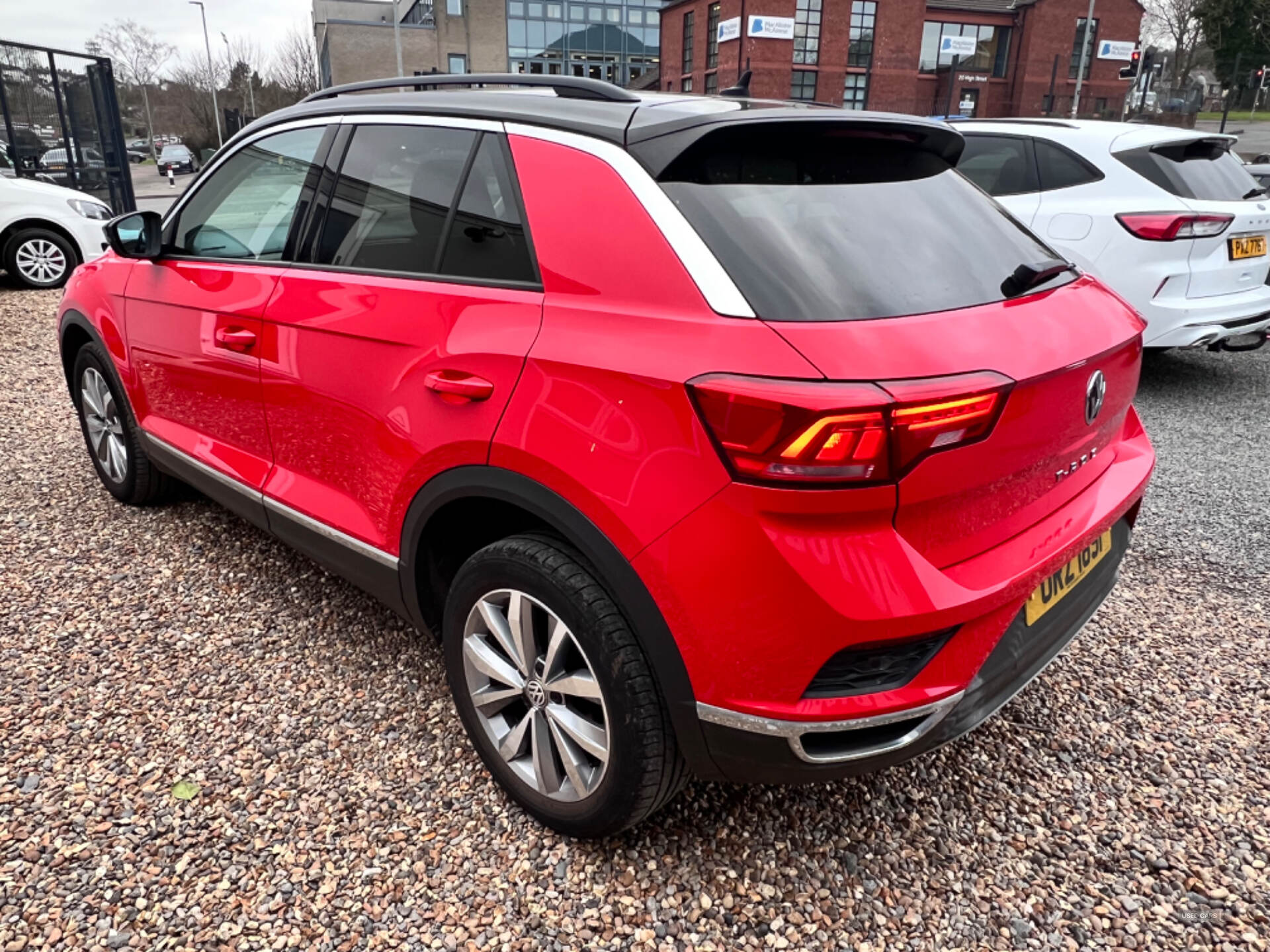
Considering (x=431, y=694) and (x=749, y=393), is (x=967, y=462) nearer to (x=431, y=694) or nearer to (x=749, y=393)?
(x=749, y=393)

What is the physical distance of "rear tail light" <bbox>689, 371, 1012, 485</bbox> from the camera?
5.21ft

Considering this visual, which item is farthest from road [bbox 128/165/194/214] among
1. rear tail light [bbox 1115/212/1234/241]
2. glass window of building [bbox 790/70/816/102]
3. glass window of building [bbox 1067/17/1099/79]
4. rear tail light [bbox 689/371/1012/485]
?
glass window of building [bbox 1067/17/1099/79]

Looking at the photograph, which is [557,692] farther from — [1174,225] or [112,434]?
[1174,225]

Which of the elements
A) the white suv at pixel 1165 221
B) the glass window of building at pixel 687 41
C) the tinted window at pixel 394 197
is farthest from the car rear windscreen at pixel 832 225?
the glass window of building at pixel 687 41

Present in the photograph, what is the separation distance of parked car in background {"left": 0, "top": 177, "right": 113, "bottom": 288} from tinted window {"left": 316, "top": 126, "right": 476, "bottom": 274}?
871cm

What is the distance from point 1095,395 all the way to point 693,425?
1.01m

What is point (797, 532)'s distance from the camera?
163 cm

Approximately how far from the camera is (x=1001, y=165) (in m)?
6.38

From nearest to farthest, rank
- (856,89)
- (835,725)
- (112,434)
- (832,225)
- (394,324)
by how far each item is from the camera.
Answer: (835,725)
(832,225)
(394,324)
(112,434)
(856,89)

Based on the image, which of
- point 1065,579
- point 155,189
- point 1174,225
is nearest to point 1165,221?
point 1174,225

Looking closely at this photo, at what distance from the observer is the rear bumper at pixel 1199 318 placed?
566cm

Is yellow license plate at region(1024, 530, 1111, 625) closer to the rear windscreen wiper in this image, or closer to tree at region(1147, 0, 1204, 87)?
the rear windscreen wiper

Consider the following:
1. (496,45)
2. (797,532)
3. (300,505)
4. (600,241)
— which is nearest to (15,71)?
(300,505)

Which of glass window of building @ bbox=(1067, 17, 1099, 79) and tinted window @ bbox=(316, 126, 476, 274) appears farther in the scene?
glass window of building @ bbox=(1067, 17, 1099, 79)
